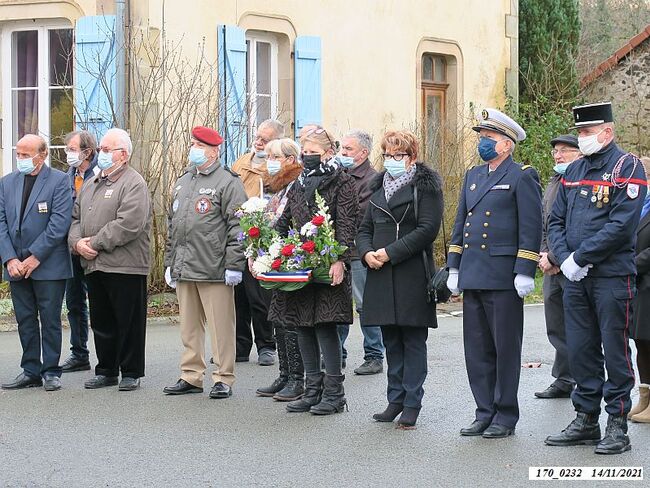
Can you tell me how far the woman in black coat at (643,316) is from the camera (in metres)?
8.30

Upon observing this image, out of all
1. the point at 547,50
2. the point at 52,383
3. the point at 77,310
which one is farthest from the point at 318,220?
the point at 547,50

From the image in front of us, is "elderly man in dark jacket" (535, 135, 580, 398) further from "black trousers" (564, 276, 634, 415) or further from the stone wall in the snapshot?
the stone wall

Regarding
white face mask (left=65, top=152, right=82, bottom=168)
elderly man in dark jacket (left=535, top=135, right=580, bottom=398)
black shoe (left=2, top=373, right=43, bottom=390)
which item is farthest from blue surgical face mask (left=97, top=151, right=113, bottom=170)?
elderly man in dark jacket (left=535, top=135, right=580, bottom=398)

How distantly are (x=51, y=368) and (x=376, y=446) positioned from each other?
131 inches

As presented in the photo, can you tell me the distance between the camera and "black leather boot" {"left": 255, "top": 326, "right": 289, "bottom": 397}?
9516 millimetres

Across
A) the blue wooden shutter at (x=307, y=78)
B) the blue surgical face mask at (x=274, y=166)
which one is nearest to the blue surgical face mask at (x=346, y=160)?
the blue surgical face mask at (x=274, y=166)

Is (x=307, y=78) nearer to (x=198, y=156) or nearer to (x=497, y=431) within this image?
(x=198, y=156)

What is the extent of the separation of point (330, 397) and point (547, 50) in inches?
628

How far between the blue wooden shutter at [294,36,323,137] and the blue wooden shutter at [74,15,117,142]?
304 centimetres

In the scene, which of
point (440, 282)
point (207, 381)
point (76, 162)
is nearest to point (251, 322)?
point (207, 381)

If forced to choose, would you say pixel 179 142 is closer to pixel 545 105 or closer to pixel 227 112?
pixel 227 112

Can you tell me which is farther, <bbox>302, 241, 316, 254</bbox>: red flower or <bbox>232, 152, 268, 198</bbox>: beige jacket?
<bbox>232, 152, 268, 198</bbox>: beige jacket

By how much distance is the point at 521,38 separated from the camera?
23.6 m

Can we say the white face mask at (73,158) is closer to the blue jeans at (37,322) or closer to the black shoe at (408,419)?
the blue jeans at (37,322)
